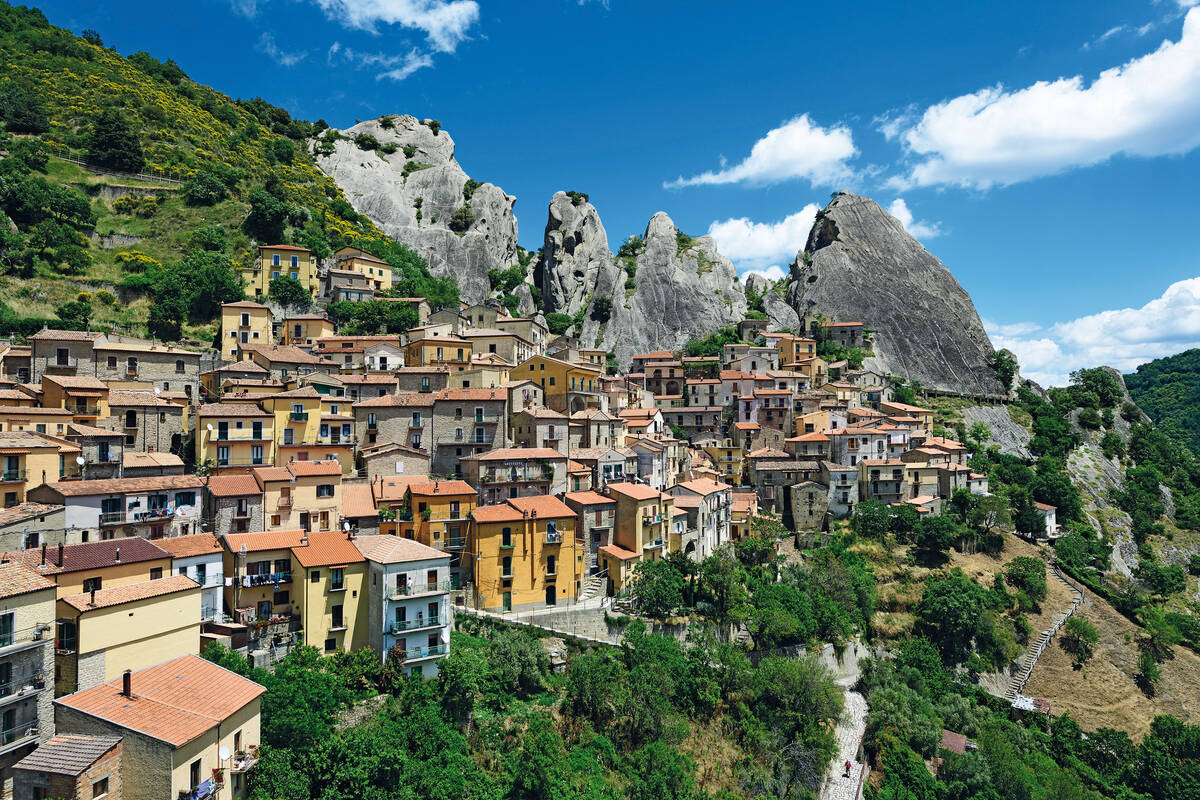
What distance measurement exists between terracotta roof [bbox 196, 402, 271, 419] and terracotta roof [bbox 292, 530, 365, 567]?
10.0 metres

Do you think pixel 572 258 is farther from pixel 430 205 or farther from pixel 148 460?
pixel 148 460

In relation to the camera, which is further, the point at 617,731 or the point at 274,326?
the point at 274,326

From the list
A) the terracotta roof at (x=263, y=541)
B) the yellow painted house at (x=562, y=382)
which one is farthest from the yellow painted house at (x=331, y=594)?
the yellow painted house at (x=562, y=382)

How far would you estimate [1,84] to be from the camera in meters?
74.4

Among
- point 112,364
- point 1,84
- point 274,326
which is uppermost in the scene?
point 1,84

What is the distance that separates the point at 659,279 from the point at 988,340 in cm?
5367

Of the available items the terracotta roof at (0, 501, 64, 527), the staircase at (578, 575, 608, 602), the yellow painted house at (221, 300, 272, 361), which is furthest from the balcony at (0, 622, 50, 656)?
the yellow painted house at (221, 300, 272, 361)

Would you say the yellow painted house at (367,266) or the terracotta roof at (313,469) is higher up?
the yellow painted house at (367,266)

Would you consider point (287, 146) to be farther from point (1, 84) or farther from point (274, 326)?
point (274, 326)

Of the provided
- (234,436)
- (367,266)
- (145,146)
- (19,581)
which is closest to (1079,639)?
(234,436)

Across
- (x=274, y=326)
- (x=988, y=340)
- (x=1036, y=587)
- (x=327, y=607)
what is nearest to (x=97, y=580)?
(x=327, y=607)

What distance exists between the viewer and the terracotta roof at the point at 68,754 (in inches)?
715

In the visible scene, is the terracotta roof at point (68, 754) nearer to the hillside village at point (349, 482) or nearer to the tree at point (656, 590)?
the hillside village at point (349, 482)

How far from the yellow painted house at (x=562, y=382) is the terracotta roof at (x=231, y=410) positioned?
22303 mm
